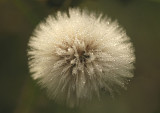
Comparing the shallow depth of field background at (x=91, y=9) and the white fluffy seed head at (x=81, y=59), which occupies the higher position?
the shallow depth of field background at (x=91, y=9)

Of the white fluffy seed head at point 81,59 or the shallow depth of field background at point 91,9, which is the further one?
the shallow depth of field background at point 91,9

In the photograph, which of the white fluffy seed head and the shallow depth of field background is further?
the shallow depth of field background

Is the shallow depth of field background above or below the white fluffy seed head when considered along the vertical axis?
above

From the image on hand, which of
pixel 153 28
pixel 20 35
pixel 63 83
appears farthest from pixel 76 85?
pixel 153 28
